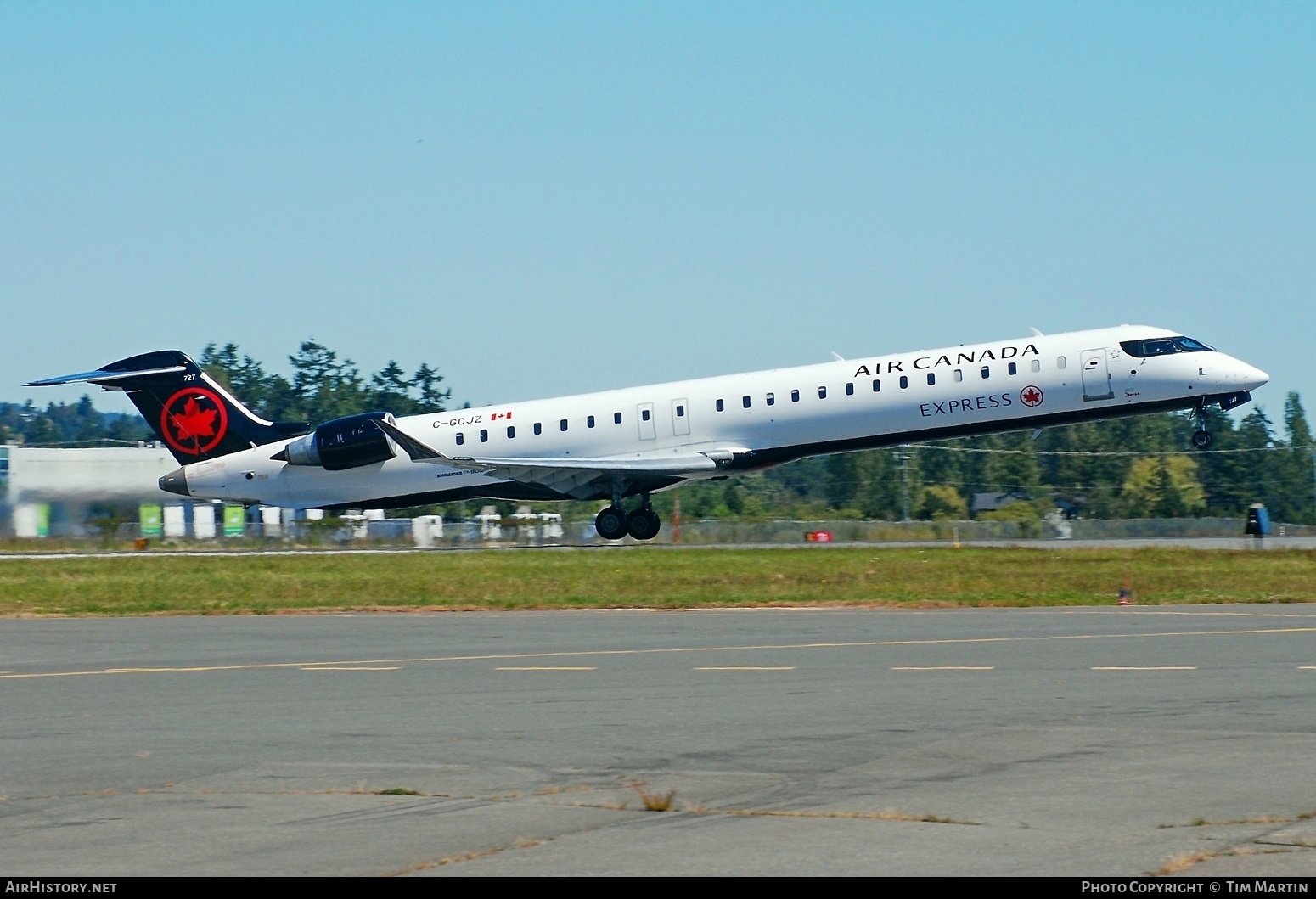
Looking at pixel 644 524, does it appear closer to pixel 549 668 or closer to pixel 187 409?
pixel 187 409

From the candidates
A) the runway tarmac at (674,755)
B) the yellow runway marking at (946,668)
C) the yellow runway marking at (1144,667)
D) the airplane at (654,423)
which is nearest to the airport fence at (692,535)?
the airplane at (654,423)

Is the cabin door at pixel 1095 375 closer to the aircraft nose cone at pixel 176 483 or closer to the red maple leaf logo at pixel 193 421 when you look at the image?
the red maple leaf logo at pixel 193 421

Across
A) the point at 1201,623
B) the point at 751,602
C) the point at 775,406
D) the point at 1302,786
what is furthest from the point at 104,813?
the point at 775,406

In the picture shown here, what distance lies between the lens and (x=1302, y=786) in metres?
8.65

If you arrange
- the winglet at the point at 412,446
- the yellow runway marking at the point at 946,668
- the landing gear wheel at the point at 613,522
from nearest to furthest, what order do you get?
the yellow runway marking at the point at 946,668, the winglet at the point at 412,446, the landing gear wheel at the point at 613,522

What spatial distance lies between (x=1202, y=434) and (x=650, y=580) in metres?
15.7

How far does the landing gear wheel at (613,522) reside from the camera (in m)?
40.7

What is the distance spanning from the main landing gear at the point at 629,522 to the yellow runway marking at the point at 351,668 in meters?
24.5

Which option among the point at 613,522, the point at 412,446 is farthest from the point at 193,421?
the point at 613,522

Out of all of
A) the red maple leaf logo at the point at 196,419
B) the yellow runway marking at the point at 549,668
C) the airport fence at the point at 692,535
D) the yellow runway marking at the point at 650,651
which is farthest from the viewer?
the airport fence at the point at 692,535

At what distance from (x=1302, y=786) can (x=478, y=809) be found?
449 centimetres

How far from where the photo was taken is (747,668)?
15.2m

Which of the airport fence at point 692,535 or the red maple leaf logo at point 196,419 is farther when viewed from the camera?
the airport fence at point 692,535
